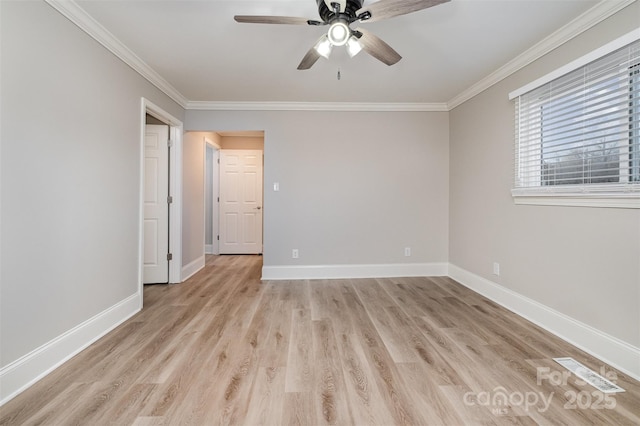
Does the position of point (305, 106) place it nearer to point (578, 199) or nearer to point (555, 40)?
point (555, 40)

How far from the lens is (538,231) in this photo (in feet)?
8.02

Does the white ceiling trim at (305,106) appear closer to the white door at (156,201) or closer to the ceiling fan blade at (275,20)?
the white door at (156,201)

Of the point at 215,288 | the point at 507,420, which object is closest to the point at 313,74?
the point at 215,288

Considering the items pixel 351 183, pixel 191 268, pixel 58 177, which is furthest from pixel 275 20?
pixel 191 268

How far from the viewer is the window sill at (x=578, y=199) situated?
1.74m

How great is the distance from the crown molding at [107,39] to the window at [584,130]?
3611 millimetres

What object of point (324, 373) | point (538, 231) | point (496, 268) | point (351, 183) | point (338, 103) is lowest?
point (324, 373)

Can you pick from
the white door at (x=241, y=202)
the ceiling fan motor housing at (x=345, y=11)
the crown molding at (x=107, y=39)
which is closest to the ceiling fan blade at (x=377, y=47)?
the ceiling fan motor housing at (x=345, y=11)

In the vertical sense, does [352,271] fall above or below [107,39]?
below

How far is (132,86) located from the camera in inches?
103

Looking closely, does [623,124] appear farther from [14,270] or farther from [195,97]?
[195,97]

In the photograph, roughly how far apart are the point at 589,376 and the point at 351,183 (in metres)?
2.90

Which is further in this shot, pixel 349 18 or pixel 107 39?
pixel 107 39

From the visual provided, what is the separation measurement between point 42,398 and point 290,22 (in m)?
2.60
